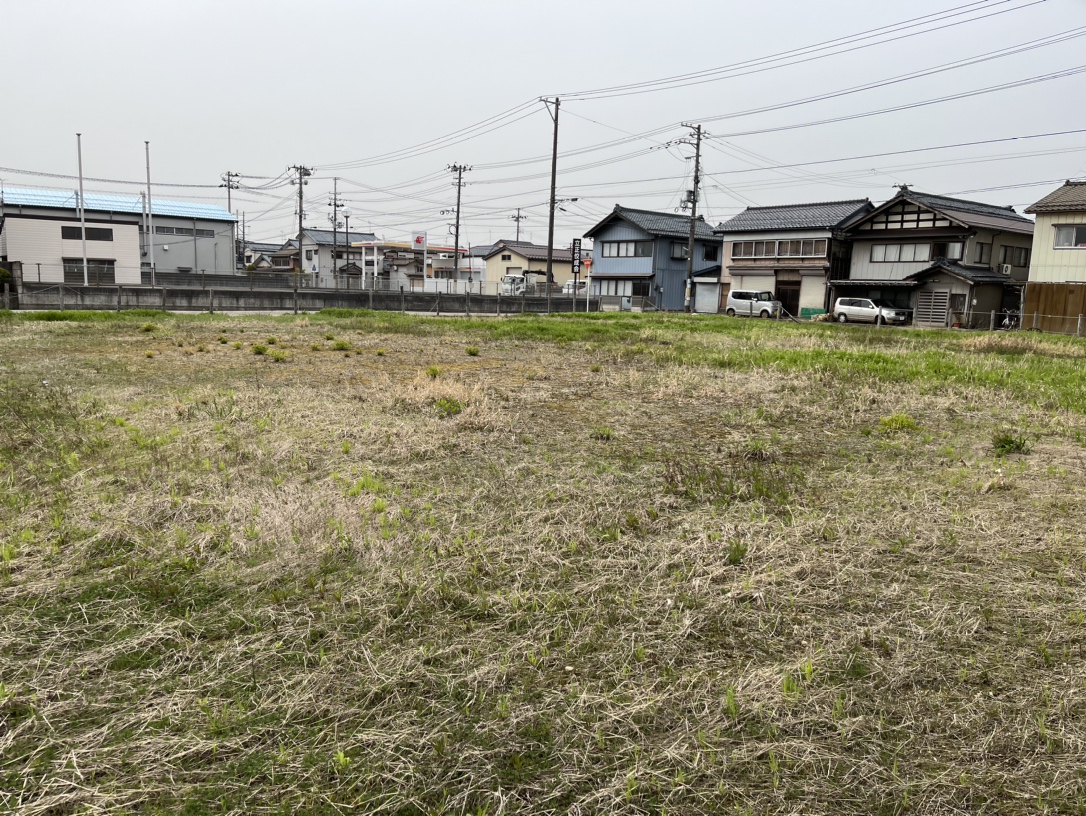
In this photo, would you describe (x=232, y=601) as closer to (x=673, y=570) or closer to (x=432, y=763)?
(x=432, y=763)

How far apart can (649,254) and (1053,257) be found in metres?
24.9

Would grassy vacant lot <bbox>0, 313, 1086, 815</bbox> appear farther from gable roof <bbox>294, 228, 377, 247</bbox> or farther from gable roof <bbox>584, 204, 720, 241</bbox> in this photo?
gable roof <bbox>294, 228, 377, 247</bbox>

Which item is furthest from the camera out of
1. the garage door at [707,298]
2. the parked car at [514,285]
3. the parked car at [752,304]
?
the parked car at [514,285]

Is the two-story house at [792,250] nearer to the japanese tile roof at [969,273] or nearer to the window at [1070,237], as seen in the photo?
the japanese tile roof at [969,273]

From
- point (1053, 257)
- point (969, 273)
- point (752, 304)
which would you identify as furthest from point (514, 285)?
point (1053, 257)

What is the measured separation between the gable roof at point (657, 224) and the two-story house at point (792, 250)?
383 cm

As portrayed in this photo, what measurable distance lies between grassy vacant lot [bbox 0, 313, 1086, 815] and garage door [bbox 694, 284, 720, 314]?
4343cm

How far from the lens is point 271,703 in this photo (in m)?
2.57

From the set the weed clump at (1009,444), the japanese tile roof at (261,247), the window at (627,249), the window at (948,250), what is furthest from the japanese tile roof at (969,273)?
the japanese tile roof at (261,247)

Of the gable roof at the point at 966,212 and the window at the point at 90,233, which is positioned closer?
the gable roof at the point at 966,212

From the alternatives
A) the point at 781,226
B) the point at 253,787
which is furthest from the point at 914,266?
the point at 253,787

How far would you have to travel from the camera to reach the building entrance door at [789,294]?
148 ft

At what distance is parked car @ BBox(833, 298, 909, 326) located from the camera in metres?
37.2

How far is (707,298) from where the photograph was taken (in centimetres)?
5034
